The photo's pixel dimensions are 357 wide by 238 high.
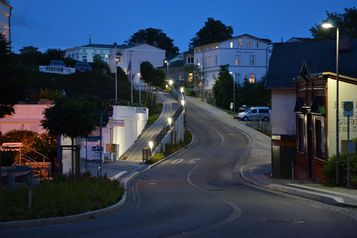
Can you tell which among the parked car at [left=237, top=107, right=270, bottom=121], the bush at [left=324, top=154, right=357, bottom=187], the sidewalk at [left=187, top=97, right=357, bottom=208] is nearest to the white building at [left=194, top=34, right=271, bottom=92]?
the sidewalk at [left=187, top=97, right=357, bottom=208]

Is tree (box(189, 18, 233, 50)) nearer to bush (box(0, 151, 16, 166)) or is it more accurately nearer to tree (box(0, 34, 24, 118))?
bush (box(0, 151, 16, 166))

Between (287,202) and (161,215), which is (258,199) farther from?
(161,215)

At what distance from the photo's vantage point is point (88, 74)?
9956 centimetres

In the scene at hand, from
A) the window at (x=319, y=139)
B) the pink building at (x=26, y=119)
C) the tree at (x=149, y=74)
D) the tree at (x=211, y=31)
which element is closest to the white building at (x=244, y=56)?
the tree at (x=149, y=74)

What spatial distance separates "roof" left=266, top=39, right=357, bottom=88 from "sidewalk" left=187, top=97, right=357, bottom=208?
6210 mm

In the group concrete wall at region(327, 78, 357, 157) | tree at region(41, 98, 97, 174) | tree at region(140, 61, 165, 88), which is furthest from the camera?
tree at region(140, 61, 165, 88)

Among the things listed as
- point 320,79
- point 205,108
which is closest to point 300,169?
point 320,79

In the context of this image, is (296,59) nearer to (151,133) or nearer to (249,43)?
(151,133)

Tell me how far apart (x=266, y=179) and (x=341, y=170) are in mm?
10196

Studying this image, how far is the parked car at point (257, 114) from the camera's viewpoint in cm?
8375

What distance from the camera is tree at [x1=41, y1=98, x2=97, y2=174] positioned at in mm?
27734

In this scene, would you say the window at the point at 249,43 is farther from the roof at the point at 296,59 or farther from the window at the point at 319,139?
the window at the point at 319,139

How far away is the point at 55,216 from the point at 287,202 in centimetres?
881

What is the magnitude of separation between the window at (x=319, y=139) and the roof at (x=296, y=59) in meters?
4.97
